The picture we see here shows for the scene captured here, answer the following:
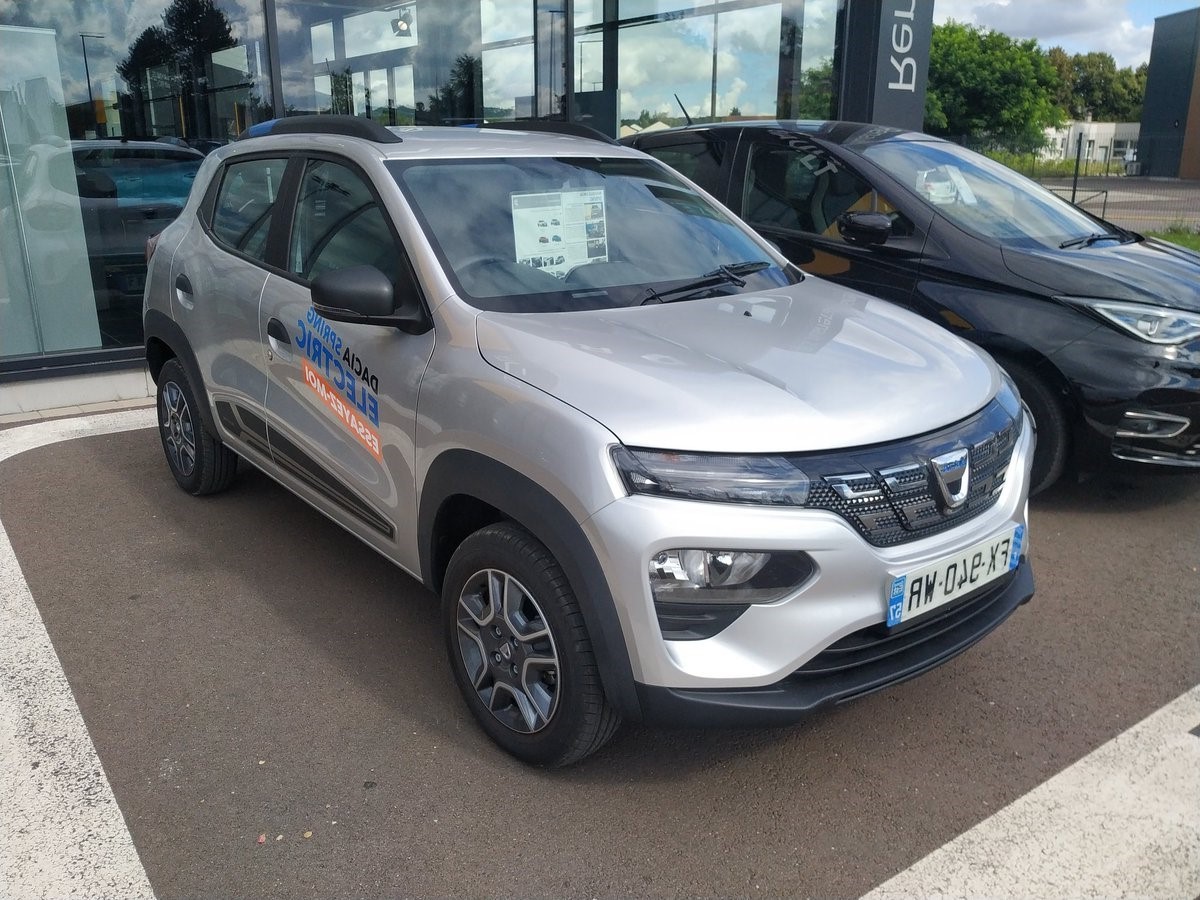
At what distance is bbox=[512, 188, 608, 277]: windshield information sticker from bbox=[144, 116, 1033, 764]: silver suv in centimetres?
1

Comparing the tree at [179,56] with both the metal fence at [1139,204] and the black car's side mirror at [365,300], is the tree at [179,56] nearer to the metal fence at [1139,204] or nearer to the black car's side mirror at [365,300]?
the black car's side mirror at [365,300]

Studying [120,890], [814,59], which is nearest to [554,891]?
[120,890]

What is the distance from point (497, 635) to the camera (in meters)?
2.79

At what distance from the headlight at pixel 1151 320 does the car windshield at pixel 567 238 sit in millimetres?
1594

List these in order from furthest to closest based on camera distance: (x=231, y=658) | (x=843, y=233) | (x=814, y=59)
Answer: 1. (x=814, y=59)
2. (x=843, y=233)
3. (x=231, y=658)

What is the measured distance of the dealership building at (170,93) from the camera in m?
6.63

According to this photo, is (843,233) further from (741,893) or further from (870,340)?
(741,893)

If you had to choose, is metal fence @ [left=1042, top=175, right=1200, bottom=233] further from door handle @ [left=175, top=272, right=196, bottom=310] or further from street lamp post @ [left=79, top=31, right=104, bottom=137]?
door handle @ [left=175, top=272, right=196, bottom=310]

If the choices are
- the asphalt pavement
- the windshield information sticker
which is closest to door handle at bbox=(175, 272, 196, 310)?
the asphalt pavement

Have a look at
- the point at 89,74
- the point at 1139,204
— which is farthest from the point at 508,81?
the point at 1139,204

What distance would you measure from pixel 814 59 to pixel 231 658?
347 inches

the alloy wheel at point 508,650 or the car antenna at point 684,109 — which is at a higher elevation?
the car antenna at point 684,109

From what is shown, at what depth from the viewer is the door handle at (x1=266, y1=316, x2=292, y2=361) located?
11.8 ft

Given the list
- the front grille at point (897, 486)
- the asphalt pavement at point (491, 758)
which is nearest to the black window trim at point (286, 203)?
the asphalt pavement at point (491, 758)
